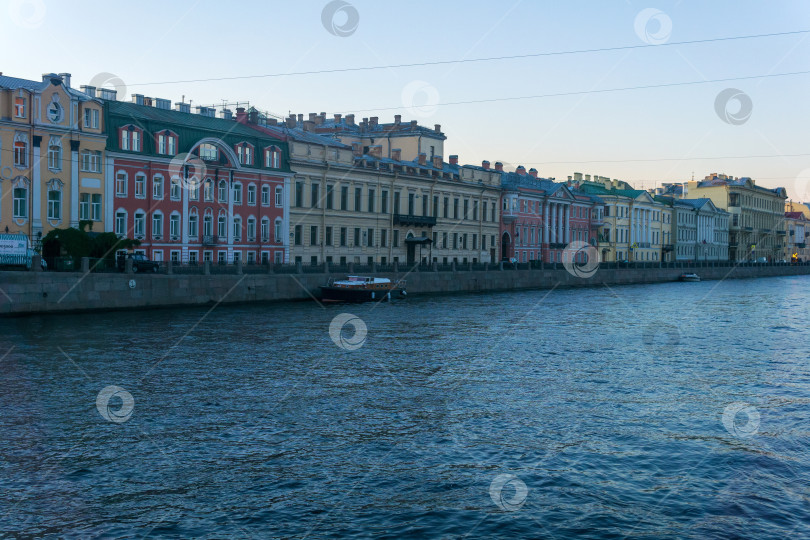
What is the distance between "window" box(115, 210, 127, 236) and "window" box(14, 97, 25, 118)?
640cm

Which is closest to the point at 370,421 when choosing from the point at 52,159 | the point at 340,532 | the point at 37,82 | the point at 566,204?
the point at 340,532

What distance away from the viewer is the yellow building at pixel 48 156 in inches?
1476

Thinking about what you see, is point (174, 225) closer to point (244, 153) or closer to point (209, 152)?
point (209, 152)

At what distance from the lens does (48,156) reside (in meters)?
38.8

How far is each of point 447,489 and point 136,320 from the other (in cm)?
2160

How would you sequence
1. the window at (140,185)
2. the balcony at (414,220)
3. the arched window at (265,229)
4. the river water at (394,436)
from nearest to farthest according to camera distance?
the river water at (394,436) → the window at (140,185) → the arched window at (265,229) → the balcony at (414,220)

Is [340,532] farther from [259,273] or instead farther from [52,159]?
[52,159]

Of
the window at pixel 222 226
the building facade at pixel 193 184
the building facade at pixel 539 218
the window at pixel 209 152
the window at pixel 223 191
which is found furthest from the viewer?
the building facade at pixel 539 218

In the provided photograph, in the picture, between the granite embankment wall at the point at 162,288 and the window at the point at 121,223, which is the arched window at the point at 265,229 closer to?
the granite embankment wall at the point at 162,288

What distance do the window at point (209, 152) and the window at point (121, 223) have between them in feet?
18.7

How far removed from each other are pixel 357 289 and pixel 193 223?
9.80 meters

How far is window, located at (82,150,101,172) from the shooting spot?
132 feet

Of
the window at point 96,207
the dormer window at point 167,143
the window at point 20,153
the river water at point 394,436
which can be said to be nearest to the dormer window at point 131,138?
the dormer window at point 167,143

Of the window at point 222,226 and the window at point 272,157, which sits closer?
the window at point 222,226
